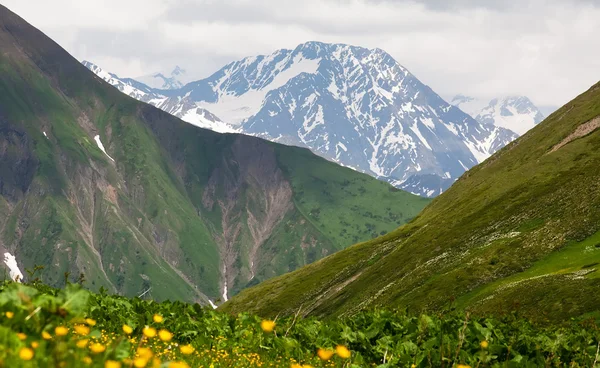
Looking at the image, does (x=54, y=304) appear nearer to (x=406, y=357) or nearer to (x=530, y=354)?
(x=406, y=357)

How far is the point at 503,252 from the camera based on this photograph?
4291 inches

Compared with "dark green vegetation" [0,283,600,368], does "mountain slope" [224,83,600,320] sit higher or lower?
lower

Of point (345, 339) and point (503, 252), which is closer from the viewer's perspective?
point (345, 339)

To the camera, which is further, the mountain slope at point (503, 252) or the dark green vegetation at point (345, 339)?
the mountain slope at point (503, 252)

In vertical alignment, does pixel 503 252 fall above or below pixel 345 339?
below

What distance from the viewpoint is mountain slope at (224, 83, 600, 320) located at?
82938mm

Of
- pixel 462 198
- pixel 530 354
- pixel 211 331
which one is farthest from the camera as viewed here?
pixel 462 198

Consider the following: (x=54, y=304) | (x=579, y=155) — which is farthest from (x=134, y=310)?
(x=579, y=155)

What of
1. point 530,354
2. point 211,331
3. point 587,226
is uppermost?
point 211,331

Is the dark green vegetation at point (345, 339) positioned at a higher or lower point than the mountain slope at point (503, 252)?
higher

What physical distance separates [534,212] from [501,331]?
359 ft

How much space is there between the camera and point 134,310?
2275cm

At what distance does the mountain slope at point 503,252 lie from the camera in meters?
82.9

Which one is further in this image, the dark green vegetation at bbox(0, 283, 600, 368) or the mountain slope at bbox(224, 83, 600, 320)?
the mountain slope at bbox(224, 83, 600, 320)
